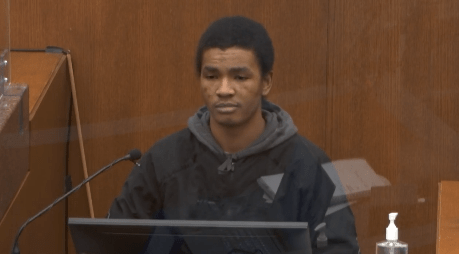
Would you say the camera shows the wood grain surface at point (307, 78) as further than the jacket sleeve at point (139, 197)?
Yes

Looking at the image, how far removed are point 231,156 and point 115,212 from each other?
268 millimetres

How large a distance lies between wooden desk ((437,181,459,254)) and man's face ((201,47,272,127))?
45cm

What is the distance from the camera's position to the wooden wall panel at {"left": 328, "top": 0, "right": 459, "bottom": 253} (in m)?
2.38

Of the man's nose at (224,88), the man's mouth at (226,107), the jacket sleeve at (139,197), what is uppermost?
the man's nose at (224,88)

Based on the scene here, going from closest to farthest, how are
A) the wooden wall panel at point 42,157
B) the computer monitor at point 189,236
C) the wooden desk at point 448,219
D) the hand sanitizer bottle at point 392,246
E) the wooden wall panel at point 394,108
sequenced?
the computer monitor at point 189,236, the hand sanitizer bottle at point 392,246, the wooden desk at point 448,219, the wooden wall panel at point 42,157, the wooden wall panel at point 394,108

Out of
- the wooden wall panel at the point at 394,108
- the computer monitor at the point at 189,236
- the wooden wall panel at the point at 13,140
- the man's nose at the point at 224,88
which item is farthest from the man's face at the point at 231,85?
the wooden wall panel at the point at 394,108

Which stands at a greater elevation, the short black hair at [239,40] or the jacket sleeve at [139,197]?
the short black hair at [239,40]

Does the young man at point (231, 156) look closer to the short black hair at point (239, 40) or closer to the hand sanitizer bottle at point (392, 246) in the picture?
the short black hair at point (239, 40)

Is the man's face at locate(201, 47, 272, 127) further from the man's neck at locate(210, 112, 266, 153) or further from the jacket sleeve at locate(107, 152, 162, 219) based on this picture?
the jacket sleeve at locate(107, 152, 162, 219)

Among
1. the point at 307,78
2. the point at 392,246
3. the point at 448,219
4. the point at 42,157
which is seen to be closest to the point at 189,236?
the point at 392,246

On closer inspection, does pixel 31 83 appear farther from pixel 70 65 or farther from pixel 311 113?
pixel 311 113

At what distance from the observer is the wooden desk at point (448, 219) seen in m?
1.51

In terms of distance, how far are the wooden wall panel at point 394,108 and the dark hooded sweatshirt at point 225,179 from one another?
68 centimetres

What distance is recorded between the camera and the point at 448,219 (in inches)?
68.0
